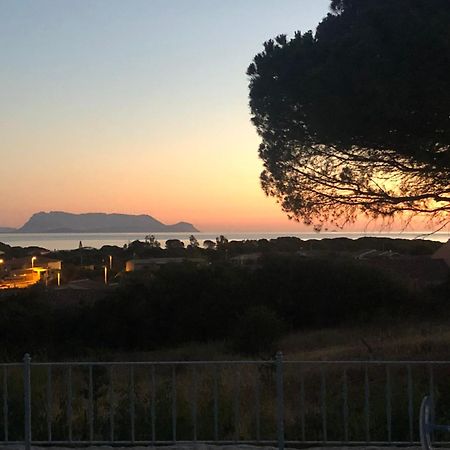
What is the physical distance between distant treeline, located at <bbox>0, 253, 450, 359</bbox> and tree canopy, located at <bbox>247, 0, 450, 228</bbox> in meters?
13.8

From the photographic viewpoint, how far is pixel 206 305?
27.0m

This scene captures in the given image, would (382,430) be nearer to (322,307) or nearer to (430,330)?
(430,330)

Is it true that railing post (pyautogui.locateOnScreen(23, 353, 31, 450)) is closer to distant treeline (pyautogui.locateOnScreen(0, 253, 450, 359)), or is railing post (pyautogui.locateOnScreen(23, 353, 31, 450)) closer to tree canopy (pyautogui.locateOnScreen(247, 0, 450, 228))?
tree canopy (pyautogui.locateOnScreen(247, 0, 450, 228))

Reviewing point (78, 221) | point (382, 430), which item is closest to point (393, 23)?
point (382, 430)

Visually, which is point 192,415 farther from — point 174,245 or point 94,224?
Result: point 94,224

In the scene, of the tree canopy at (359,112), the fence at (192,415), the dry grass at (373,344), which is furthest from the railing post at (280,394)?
the dry grass at (373,344)

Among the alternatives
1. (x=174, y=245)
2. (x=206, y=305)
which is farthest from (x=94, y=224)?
(x=206, y=305)

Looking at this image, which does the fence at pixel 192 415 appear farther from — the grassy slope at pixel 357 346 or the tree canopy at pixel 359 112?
the grassy slope at pixel 357 346

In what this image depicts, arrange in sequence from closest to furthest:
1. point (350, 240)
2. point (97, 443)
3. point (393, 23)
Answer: point (97, 443) < point (393, 23) < point (350, 240)

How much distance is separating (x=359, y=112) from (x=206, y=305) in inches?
705

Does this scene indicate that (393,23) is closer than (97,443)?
No

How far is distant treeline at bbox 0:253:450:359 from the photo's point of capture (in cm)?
2647

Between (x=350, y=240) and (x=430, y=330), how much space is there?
132ft

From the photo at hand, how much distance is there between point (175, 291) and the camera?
27.5 m
